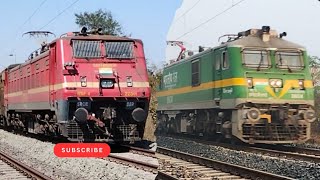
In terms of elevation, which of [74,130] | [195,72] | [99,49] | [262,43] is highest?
[262,43]

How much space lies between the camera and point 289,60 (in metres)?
14.4

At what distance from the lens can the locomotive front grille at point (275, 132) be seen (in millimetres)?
14164

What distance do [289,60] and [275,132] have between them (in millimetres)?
2184

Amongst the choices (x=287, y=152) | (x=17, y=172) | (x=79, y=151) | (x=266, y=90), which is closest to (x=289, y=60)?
(x=266, y=90)

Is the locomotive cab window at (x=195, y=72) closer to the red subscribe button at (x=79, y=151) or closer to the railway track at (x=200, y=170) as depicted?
the railway track at (x=200, y=170)

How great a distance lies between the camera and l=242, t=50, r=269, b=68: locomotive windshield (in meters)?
14.1

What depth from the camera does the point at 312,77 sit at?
47.6ft

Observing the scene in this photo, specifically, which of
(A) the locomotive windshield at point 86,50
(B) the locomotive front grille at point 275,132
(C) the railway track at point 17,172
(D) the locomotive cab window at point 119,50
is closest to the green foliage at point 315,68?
(B) the locomotive front grille at point 275,132

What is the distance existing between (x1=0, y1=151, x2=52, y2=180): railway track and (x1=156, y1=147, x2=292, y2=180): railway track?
2.57 metres

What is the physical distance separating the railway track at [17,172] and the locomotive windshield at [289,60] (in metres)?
7.53

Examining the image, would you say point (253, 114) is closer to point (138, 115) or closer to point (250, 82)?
point (250, 82)

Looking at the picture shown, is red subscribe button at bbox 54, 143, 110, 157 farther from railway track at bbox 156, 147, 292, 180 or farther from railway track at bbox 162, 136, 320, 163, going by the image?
railway track at bbox 162, 136, 320, 163

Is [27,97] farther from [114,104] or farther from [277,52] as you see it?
[277,52]

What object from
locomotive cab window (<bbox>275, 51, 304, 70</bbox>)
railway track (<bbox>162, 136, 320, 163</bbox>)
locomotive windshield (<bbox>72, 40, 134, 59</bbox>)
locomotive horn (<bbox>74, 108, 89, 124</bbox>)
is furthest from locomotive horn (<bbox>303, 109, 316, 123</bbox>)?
locomotive horn (<bbox>74, 108, 89, 124</bbox>)
